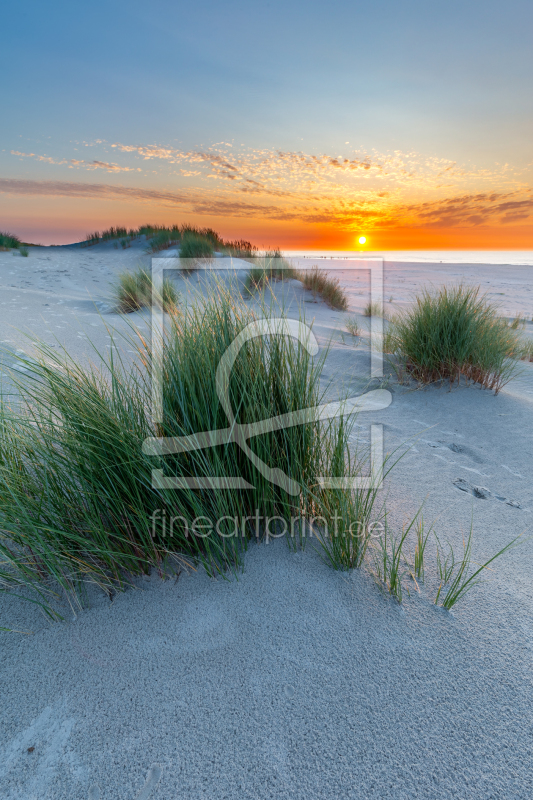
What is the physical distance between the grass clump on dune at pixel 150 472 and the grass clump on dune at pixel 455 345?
Result: 2389mm

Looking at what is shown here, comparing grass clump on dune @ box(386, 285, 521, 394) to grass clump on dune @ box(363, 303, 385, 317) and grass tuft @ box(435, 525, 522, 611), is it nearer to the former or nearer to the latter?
grass tuft @ box(435, 525, 522, 611)

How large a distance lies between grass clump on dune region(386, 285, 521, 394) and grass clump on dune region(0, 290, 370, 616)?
239cm

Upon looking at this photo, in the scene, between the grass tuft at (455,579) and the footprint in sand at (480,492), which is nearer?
the grass tuft at (455,579)

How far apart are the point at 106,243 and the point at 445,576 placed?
853 inches

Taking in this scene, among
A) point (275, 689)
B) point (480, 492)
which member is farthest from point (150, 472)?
point (480, 492)

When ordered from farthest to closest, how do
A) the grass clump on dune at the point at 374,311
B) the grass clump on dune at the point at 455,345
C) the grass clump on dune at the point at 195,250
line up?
1. the grass clump on dune at the point at 195,250
2. the grass clump on dune at the point at 374,311
3. the grass clump on dune at the point at 455,345

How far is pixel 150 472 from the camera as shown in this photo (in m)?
1.43

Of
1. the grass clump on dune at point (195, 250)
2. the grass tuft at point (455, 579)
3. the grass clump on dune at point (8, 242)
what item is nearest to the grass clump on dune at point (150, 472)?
the grass tuft at point (455, 579)

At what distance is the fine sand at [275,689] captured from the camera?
37.5 inches

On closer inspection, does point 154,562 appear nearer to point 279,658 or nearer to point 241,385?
point 279,658

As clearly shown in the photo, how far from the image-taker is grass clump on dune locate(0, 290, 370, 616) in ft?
4.52

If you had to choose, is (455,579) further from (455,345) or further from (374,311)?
(374,311)

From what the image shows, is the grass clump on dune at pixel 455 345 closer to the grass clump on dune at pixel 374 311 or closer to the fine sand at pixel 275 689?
the fine sand at pixel 275 689

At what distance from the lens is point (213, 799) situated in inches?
36.1
